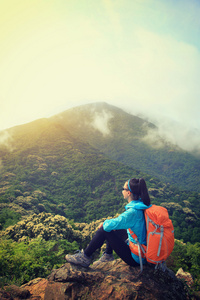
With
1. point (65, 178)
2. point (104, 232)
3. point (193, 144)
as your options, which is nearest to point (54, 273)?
point (104, 232)

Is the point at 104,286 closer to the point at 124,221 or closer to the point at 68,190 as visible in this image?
the point at 124,221

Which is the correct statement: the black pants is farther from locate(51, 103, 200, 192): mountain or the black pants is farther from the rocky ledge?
locate(51, 103, 200, 192): mountain

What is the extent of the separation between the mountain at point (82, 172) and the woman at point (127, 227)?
36.5 feet

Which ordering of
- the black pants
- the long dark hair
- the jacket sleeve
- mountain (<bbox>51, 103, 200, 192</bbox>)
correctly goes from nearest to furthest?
the jacket sleeve
the long dark hair
the black pants
mountain (<bbox>51, 103, 200, 192</bbox>)

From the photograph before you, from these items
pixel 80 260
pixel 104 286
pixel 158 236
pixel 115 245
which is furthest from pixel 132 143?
pixel 104 286

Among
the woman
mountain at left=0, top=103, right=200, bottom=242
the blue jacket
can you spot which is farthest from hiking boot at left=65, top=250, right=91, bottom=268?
mountain at left=0, top=103, right=200, bottom=242

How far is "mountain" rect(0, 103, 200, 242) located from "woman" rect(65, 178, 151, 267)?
1112cm

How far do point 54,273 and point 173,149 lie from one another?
90614mm

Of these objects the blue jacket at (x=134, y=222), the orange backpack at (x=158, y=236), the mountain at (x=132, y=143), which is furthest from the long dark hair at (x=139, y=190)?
the mountain at (x=132, y=143)

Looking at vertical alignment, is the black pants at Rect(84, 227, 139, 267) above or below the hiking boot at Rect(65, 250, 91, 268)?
above

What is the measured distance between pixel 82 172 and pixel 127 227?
141 feet

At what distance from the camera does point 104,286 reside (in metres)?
2.89

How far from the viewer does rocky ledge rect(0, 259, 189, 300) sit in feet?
8.82

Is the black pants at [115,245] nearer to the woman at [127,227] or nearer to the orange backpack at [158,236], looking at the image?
the woman at [127,227]
